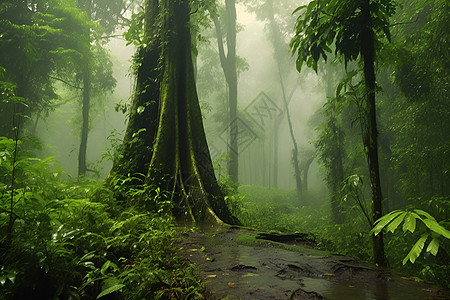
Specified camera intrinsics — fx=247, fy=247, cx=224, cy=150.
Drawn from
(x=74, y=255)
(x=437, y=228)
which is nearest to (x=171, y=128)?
(x=74, y=255)

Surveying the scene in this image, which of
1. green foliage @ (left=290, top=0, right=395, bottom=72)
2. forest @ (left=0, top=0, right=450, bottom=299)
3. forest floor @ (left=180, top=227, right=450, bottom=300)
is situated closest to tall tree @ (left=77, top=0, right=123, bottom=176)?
forest @ (left=0, top=0, right=450, bottom=299)

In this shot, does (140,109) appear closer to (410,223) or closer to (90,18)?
(410,223)

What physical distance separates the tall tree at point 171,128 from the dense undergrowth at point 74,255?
4.51 feet

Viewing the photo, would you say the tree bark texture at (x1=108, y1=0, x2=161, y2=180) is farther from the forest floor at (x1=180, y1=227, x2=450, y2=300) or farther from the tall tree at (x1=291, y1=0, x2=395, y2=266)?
the tall tree at (x1=291, y1=0, x2=395, y2=266)

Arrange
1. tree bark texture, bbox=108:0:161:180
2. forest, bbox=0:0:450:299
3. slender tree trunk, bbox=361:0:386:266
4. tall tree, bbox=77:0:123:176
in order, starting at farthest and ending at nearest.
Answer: tall tree, bbox=77:0:123:176 → tree bark texture, bbox=108:0:161:180 → slender tree trunk, bbox=361:0:386:266 → forest, bbox=0:0:450:299

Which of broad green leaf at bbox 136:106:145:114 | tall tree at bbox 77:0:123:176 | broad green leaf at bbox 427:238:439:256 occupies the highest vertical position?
tall tree at bbox 77:0:123:176

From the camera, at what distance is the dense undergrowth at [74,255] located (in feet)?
5.55

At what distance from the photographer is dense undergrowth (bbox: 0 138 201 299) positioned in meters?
1.69

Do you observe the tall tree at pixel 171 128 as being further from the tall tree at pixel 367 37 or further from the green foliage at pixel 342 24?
the green foliage at pixel 342 24

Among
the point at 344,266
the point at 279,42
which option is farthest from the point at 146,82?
the point at 279,42

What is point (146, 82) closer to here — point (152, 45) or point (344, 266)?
point (152, 45)

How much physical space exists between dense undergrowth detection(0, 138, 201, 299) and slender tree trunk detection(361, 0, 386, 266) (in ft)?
5.81

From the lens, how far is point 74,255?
217cm

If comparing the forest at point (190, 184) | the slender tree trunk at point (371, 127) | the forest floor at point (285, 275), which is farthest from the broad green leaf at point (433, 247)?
the slender tree trunk at point (371, 127)
